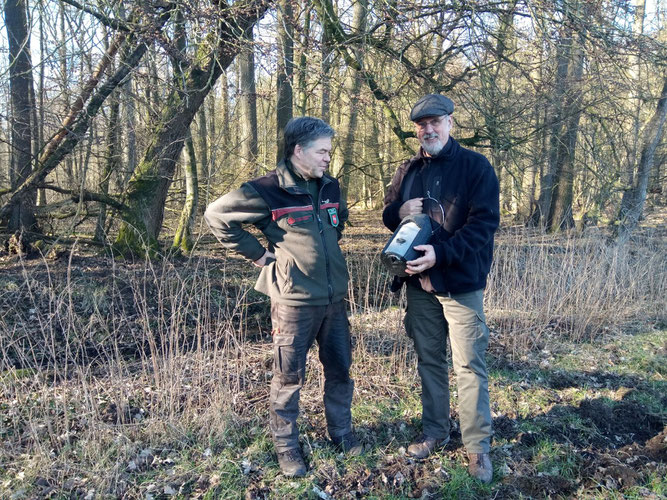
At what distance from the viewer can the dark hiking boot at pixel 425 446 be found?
299 cm

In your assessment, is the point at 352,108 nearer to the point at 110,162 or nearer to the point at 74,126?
the point at 74,126

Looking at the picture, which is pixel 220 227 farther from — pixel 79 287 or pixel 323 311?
pixel 79 287

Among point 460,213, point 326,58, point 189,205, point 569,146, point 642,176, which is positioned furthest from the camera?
point 642,176

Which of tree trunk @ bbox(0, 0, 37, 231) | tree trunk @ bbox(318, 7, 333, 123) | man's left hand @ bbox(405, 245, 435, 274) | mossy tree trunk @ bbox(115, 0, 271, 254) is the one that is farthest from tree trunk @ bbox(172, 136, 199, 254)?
man's left hand @ bbox(405, 245, 435, 274)

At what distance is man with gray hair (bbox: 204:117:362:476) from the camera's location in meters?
2.66

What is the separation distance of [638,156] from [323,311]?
9.30m

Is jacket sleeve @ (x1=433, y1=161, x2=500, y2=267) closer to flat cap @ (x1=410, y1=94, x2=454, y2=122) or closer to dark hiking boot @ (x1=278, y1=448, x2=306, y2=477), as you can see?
flat cap @ (x1=410, y1=94, x2=454, y2=122)

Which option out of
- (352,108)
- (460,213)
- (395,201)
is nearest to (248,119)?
(352,108)

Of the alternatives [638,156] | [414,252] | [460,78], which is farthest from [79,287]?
[638,156]

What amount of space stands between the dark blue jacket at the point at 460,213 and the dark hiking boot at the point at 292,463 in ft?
3.95

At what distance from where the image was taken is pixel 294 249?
2.69 metres

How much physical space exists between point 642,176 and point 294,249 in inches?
352

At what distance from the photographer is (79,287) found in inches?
237

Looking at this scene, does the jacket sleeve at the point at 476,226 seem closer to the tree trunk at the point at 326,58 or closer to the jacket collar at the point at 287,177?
the jacket collar at the point at 287,177
